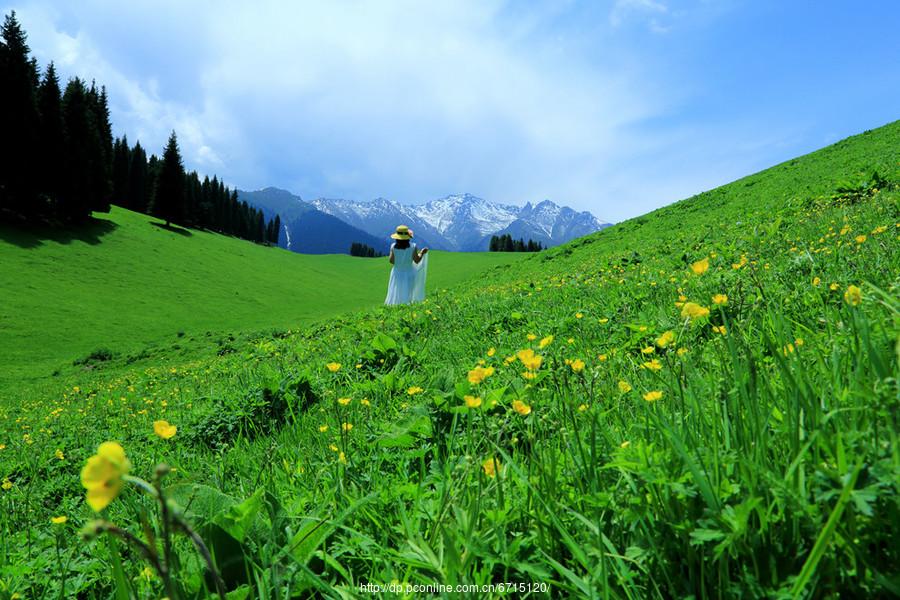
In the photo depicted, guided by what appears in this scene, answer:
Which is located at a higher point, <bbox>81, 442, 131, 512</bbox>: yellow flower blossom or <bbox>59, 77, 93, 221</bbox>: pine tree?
<bbox>59, 77, 93, 221</bbox>: pine tree

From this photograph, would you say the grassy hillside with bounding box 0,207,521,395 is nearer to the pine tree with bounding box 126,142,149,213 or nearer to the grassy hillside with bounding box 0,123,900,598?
the grassy hillside with bounding box 0,123,900,598

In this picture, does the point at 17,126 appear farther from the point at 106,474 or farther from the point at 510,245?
the point at 510,245

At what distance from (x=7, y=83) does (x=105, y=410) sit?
44.8 meters

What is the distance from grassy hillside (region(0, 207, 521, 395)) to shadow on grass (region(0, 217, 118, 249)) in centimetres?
13

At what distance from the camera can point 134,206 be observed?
74.0 metres

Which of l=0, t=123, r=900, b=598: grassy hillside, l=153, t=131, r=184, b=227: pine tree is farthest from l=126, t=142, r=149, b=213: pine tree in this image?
l=0, t=123, r=900, b=598: grassy hillside

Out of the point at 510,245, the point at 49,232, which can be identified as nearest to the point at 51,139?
the point at 49,232

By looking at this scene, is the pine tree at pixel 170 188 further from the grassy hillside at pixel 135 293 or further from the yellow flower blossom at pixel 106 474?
the yellow flower blossom at pixel 106 474

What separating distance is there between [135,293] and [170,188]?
121 ft

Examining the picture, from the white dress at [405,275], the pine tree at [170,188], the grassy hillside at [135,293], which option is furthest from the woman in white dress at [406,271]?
the pine tree at [170,188]

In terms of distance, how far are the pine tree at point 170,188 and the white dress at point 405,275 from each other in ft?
182

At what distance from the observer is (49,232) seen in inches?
1387

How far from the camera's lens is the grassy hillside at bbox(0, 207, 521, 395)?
781 inches

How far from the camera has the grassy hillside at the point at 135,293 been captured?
19.8 metres
